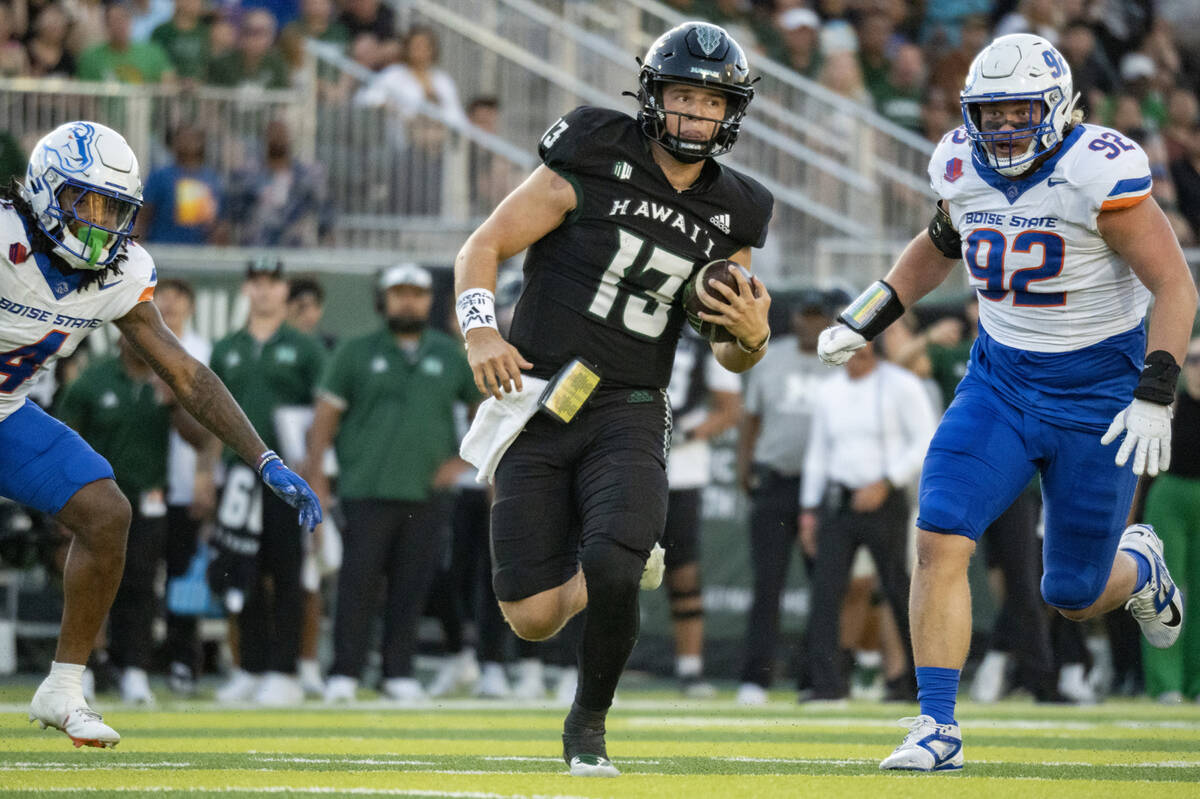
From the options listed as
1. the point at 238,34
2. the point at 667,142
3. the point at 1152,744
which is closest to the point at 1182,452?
the point at 1152,744

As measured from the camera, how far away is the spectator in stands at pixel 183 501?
32.5 feet

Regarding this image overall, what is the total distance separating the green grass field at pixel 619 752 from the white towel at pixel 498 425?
926 millimetres

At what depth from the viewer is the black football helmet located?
548 cm

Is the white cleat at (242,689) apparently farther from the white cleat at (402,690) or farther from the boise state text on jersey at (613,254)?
the boise state text on jersey at (613,254)

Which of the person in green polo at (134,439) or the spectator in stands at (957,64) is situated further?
the spectator in stands at (957,64)

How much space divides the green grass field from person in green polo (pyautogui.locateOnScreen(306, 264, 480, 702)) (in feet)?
1.38

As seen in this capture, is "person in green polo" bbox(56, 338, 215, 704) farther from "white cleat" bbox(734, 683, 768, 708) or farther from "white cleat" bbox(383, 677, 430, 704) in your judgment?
"white cleat" bbox(734, 683, 768, 708)

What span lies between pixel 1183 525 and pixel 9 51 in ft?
26.0

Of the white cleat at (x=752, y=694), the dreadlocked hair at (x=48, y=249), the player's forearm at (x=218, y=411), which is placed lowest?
the white cleat at (x=752, y=694)

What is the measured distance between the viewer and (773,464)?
34.0ft

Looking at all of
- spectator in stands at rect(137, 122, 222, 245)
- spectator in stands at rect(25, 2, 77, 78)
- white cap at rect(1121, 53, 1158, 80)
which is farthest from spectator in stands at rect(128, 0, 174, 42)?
white cap at rect(1121, 53, 1158, 80)

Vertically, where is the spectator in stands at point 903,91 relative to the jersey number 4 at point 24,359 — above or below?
above

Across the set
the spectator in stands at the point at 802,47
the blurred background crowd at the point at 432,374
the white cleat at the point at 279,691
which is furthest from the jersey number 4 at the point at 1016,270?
the spectator in stands at the point at 802,47

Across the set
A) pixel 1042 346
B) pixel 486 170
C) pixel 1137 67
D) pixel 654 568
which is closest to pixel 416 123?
pixel 486 170
